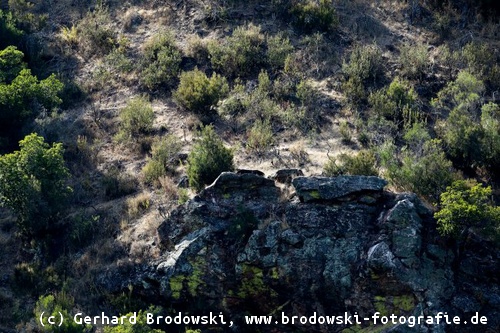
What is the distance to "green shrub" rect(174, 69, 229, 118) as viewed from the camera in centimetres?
2188

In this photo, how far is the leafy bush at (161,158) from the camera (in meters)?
19.6

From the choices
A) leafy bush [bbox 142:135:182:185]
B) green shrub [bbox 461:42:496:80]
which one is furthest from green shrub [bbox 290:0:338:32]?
leafy bush [bbox 142:135:182:185]

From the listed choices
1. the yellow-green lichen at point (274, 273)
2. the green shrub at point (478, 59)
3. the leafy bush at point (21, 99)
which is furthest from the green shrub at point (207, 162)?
the green shrub at point (478, 59)

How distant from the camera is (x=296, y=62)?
77.7ft

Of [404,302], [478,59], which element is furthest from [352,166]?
[478,59]

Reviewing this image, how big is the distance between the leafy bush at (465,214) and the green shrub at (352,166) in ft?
8.16

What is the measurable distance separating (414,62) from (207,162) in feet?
27.8

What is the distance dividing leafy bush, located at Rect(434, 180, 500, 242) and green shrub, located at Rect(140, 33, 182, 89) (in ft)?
37.3

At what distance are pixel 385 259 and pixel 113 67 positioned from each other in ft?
45.2

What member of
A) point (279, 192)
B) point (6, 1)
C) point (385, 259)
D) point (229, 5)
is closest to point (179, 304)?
point (279, 192)

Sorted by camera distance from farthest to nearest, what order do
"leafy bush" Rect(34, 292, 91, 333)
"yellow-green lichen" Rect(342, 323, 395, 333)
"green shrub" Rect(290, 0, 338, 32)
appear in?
1. "green shrub" Rect(290, 0, 338, 32)
2. "leafy bush" Rect(34, 292, 91, 333)
3. "yellow-green lichen" Rect(342, 323, 395, 333)

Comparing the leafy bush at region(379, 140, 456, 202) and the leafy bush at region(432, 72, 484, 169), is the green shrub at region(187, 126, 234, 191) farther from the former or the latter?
the leafy bush at region(432, 72, 484, 169)

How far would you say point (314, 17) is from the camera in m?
25.2

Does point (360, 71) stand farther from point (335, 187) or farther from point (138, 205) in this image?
point (138, 205)
